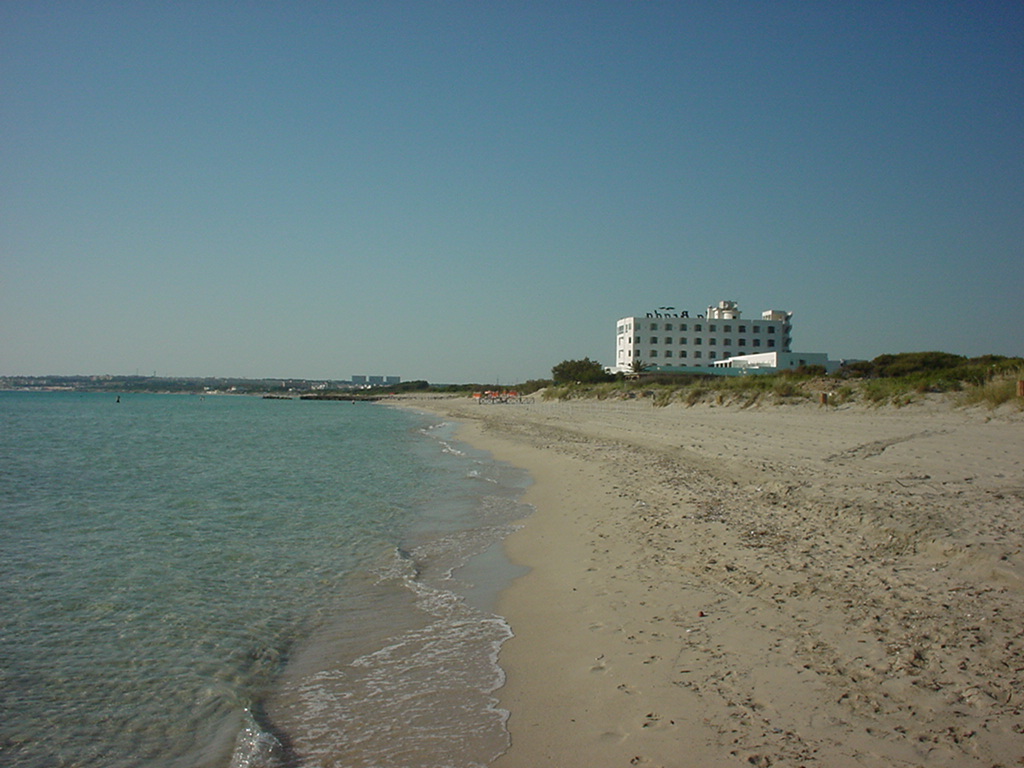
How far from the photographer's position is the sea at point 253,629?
13.5ft

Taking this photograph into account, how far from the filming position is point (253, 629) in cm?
610

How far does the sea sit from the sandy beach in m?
0.57

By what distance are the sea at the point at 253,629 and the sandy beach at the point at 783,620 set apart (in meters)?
0.57

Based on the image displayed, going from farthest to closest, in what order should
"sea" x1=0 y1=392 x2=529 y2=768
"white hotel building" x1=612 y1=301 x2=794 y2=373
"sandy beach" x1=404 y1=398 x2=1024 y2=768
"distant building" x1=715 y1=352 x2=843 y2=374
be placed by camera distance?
"white hotel building" x1=612 y1=301 x2=794 y2=373
"distant building" x1=715 y1=352 x2=843 y2=374
"sea" x1=0 y1=392 x2=529 y2=768
"sandy beach" x1=404 y1=398 x2=1024 y2=768

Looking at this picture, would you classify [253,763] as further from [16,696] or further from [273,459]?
[273,459]

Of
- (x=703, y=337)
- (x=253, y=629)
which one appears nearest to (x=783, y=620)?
(x=253, y=629)

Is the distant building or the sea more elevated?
the distant building

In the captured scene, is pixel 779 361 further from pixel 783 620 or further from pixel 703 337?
pixel 783 620

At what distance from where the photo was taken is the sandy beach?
3.53 m

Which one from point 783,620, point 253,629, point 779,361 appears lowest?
point 253,629

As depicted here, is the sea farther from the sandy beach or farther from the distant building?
the distant building

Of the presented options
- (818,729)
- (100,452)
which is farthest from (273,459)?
(818,729)

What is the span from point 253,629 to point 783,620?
4527mm

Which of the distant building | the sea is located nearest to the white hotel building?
the distant building
